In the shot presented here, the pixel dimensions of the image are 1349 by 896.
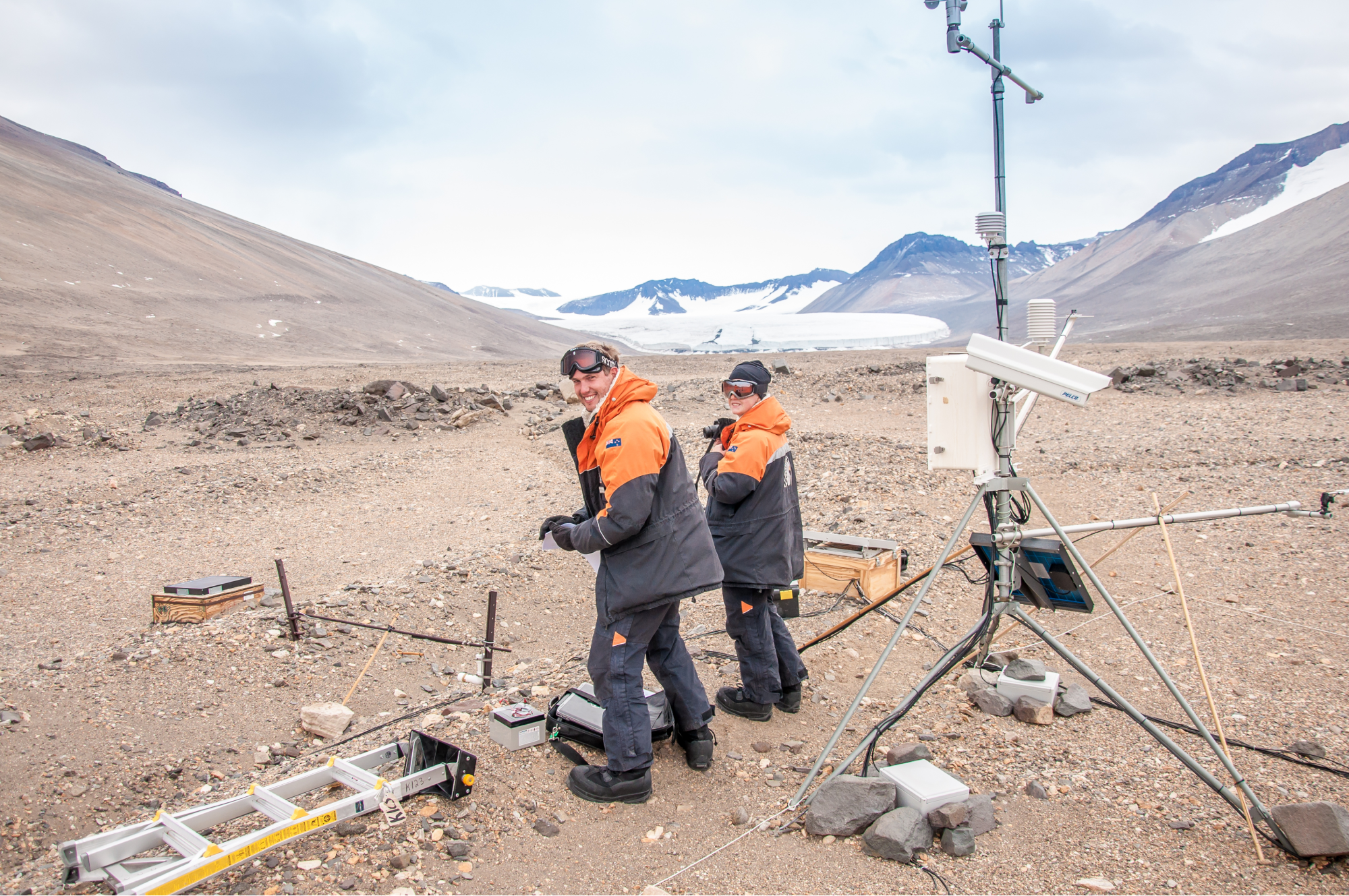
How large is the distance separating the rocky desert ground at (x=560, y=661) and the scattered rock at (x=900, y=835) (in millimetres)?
55

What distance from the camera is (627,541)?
3.55 metres

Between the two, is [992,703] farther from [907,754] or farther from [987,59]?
[987,59]

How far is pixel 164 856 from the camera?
3.29 metres

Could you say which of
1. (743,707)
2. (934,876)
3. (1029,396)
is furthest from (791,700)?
(1029,396)

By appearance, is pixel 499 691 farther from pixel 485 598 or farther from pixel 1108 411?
pixel 1108 411

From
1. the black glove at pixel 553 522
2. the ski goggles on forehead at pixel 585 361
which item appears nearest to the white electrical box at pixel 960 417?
the ski goggles on forehead at pixel 585 361

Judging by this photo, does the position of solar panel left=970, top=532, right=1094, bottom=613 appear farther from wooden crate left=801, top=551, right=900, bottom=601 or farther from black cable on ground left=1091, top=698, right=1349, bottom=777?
wooden crate left=801, top=551, right=900, bottom=601

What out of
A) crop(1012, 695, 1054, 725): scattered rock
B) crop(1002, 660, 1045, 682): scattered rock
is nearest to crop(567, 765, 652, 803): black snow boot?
crop(1012, 695, 1054, 725): scattered rock

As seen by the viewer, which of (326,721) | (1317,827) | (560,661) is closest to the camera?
(1317,827)

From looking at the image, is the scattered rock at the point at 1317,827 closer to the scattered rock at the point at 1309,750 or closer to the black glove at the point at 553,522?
the scattered rock at the point at 1309,750

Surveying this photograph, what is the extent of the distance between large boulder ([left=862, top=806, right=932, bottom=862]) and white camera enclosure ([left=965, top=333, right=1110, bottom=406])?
1.73 m

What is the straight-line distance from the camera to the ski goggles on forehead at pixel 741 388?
170 inches

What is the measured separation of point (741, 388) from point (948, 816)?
219 cm

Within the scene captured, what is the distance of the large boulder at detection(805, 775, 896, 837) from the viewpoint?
338 cm
